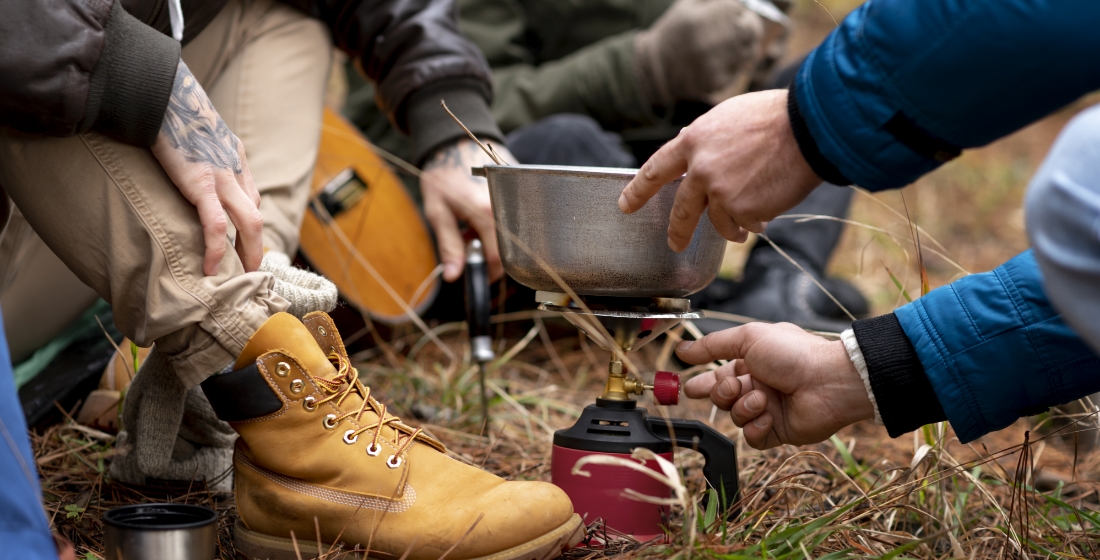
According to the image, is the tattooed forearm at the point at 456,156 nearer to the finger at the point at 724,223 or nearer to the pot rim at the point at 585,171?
the pot rim at the point at 585,171

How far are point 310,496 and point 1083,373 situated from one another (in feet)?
3.28

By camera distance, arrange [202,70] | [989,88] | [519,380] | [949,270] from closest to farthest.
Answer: [989,88], [202,70], [519,380], [949,270]

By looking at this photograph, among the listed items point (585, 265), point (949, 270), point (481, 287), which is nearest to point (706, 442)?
point (585, 265)

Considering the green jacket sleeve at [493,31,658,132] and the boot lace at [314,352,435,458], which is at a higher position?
the boot lace at [314,352,435,458]

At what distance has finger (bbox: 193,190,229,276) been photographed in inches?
43.1

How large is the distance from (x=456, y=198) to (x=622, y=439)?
0.87 m

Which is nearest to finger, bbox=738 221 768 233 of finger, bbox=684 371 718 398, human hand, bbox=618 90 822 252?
human hand, bbox=618 90 822 252

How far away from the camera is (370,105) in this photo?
2.98 meters

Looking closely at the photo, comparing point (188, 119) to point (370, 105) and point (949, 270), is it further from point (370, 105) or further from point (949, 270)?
point (949, 270)

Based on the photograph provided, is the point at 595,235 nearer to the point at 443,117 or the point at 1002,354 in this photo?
the point at 1002,354

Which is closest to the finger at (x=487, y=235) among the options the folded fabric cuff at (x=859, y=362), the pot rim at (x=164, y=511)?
the folded fabric cuff at (x=859, y=362)

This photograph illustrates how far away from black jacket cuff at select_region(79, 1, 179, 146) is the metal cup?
1.49 ft

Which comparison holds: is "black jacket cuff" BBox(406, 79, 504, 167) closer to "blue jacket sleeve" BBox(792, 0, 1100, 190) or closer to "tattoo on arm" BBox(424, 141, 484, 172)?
"tattoo on arm" BBox(424, 141, 484, 172)

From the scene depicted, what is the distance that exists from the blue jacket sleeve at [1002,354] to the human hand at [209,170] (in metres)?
0.91
